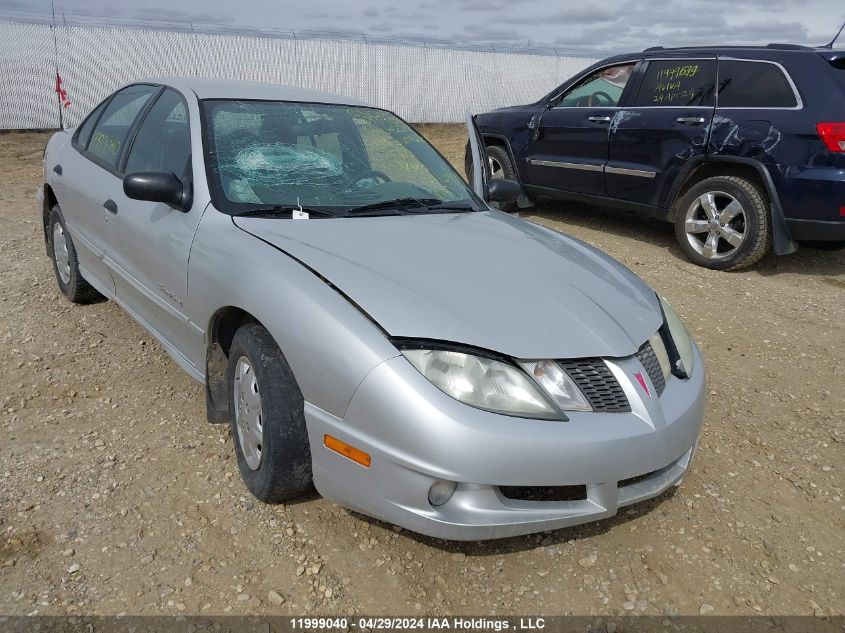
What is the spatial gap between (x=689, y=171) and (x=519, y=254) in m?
3.85

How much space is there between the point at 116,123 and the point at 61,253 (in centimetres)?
114

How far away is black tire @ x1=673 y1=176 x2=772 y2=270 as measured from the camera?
5738mm

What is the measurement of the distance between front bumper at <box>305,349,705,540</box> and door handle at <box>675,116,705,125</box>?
14.6 ft

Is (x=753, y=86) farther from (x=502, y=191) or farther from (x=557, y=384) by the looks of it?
(x=557, y=384)

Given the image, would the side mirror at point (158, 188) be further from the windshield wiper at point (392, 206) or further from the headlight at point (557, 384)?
the headlight at point (557, 384)

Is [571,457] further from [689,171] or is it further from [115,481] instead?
[689,171]

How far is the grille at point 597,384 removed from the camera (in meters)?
2.25

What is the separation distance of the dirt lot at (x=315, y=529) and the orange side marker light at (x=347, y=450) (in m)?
0.46

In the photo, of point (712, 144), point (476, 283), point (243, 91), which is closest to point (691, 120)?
point (712, 144)

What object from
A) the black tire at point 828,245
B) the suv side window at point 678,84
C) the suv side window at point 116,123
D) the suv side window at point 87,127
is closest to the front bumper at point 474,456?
the suv side window at point 116,123

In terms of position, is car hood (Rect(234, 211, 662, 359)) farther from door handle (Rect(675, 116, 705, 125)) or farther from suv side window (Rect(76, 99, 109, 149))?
door handle (Rect(675, 116, 705, 125))

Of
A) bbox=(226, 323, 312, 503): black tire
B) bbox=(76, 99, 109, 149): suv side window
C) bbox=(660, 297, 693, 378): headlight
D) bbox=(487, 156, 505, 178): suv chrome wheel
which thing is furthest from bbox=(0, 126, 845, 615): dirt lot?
bbox=(487, 156, 505, 178): suv chrome wheel

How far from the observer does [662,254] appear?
256 inches

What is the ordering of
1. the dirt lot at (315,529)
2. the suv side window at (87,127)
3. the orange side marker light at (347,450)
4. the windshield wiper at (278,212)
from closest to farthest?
the orange side marker light at (347,450), the dirt lot at (315,529), the windshield wiper at (278,212), the suv side window at (87,127)
